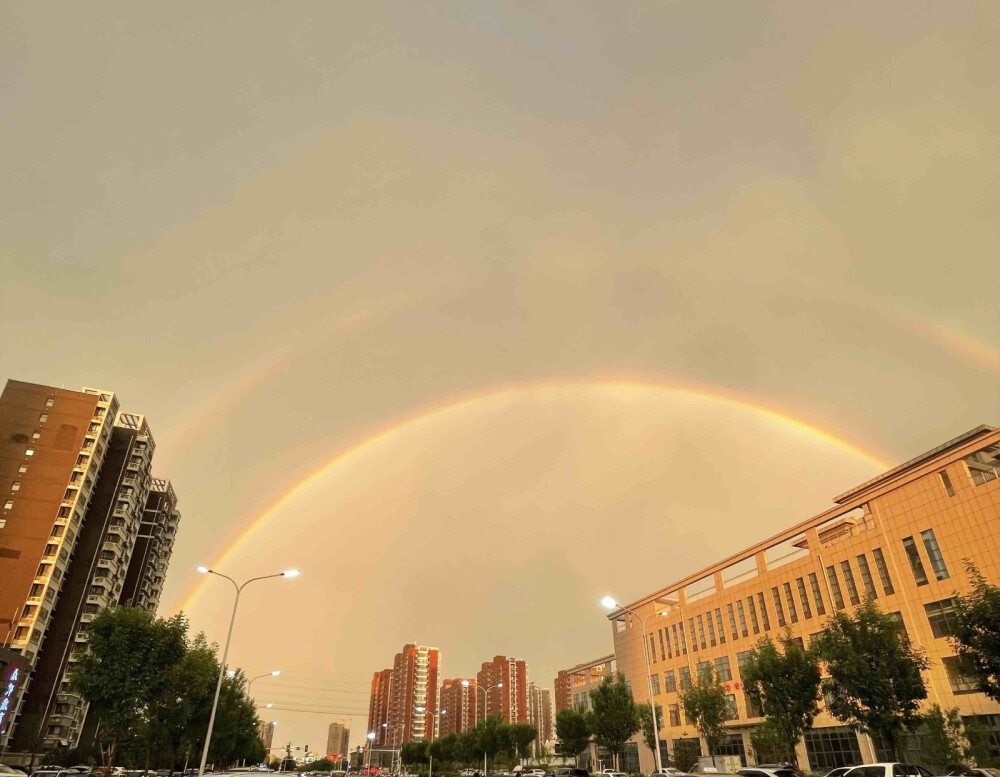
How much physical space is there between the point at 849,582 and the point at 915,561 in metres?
6.81

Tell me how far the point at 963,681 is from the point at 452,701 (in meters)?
166

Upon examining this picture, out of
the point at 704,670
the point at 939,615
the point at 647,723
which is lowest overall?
the point at 647,723

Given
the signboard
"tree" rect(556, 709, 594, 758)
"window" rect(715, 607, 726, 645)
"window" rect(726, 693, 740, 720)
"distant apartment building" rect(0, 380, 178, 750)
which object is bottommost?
"tree" rect(556, 709, 594, 758)

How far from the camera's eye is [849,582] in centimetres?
5056

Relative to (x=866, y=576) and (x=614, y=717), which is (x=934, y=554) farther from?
(x=614, y=717)

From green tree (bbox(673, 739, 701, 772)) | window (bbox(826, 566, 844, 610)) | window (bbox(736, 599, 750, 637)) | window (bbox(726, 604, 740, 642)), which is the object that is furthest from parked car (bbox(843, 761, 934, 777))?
green tree (bbox(673, 739, 701, 772))

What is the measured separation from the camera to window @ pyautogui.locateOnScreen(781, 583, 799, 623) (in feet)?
183

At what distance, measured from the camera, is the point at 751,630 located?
201 feet

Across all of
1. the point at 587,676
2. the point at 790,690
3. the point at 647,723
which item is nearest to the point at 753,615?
the point at 647,723

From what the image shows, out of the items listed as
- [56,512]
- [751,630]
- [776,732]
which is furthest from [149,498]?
[776,732]

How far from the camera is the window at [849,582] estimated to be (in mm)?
49562

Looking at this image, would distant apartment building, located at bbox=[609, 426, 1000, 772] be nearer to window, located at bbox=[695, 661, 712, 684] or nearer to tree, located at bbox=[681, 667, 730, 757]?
window, located at bbox=[695, 661, 712, 684]

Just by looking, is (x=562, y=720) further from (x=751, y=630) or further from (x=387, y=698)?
(x=387, y=698)

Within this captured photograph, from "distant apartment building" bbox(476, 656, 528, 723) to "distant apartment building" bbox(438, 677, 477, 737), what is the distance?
21.1ft
